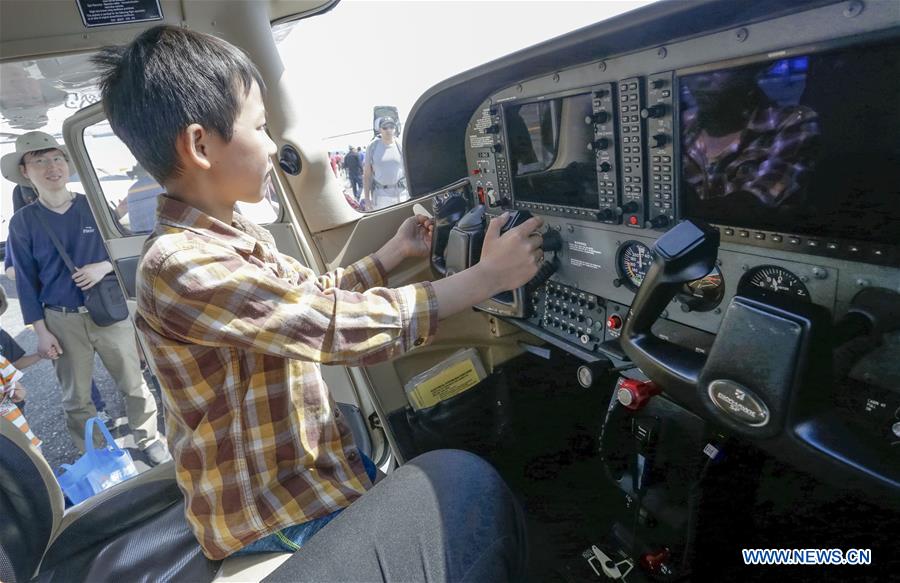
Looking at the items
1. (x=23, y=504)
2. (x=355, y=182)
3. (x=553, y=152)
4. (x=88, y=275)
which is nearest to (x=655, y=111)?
(x=553, y=152)

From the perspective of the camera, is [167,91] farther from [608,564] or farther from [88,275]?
[88,275]

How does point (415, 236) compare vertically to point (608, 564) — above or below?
above

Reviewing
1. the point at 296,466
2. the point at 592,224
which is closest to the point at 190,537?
the point at 296,466

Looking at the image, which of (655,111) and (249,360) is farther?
(655,111)

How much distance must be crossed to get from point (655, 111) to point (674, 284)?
0.45 m

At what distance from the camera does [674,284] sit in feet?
3.06

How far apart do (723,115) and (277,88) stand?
143 cm

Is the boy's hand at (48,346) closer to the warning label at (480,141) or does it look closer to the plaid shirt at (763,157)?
the warning label at (480,141)

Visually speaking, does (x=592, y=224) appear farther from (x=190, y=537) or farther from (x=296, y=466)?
(x=190, y=537)

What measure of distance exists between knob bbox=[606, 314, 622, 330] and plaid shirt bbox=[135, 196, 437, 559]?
606mm

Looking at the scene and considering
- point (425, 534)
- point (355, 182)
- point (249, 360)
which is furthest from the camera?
point (355, 182)

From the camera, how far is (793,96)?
3.07 ft

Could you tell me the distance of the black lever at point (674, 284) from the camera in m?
0.90

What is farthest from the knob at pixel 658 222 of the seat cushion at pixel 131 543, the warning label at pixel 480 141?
the seat cushion at pixel 131 543
